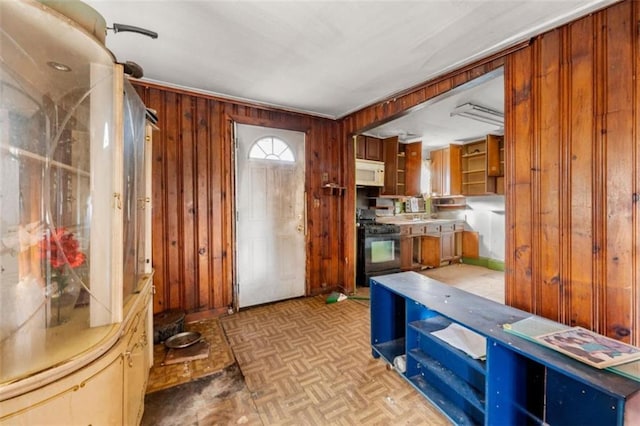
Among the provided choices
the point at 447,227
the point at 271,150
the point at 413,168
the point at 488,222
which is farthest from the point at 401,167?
the point at 271,150

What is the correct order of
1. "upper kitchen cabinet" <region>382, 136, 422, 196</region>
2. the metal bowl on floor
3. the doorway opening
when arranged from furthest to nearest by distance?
"upper kitchen cabinet" <region>382, 136, 422, 196</region> < the doorway opening < the metal bowl on floor

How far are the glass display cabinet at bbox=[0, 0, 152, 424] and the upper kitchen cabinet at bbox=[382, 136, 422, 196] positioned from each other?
13.0ft

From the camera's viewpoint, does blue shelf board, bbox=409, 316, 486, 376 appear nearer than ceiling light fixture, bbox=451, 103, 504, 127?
Yes

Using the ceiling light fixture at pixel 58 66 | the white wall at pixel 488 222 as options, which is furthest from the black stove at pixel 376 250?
the ceiling light fixture at pixel 58 66

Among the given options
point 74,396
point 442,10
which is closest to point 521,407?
point 74,396

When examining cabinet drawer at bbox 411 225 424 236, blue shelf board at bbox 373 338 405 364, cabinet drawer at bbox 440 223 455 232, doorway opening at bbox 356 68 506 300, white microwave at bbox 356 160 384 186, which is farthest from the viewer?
cabinet drawer at bbox 440 223 455 232

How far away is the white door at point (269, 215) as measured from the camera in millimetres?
3240

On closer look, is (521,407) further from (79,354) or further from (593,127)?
(79,354)

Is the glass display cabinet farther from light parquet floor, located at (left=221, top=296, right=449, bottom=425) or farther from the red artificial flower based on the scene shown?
light parquet floor, located at (left=221, top=296, right=449, bottom=425)

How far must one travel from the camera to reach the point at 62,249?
42.9 inches

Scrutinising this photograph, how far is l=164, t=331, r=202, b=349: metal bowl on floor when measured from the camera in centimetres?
233

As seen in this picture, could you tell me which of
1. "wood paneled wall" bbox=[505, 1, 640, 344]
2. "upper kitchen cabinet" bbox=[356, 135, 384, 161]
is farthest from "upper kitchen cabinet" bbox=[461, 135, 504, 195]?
"wood paneled wall" bbox=[505, 1, 640, 344]

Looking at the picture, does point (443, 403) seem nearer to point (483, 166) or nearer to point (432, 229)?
point (432, 229)

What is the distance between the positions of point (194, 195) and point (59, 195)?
1888 millimetres
